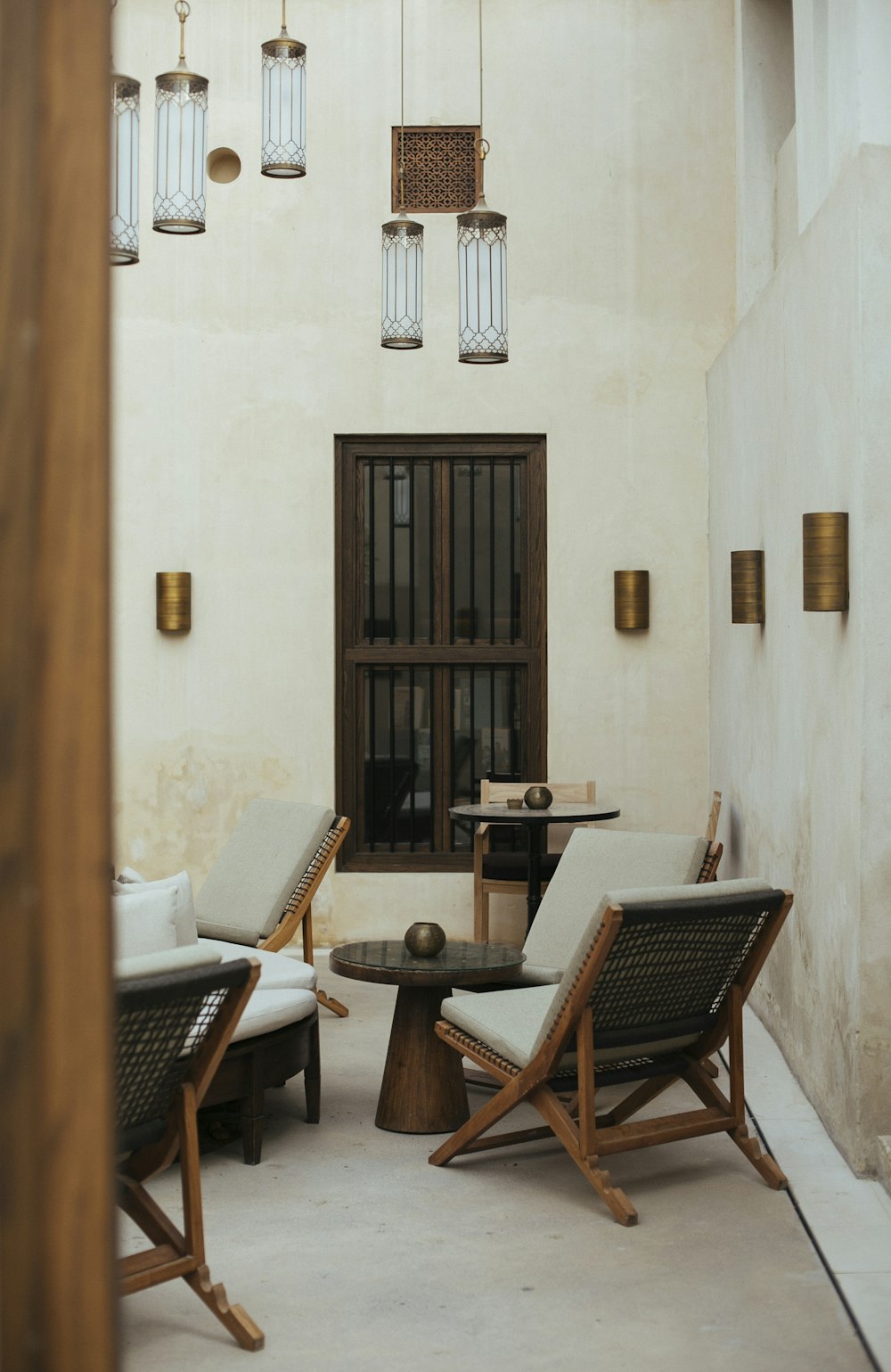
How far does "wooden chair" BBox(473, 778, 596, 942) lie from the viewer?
724 centimetres

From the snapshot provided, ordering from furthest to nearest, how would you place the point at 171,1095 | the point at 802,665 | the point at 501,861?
the point at 501,861 → the point at 802,665 → the point at 171,1095

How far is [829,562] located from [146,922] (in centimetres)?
231

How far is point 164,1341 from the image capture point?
3.08m

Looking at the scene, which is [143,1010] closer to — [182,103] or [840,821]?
[840,821]

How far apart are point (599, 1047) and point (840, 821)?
1.15 m

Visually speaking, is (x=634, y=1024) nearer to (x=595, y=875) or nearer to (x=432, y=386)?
(x=595, y=875)

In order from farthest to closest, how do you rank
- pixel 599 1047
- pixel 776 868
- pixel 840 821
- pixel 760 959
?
pixel 776 868 < pixel 840 821 < pixel 760 959 < pixel 599 1047

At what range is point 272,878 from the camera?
5.96 meters

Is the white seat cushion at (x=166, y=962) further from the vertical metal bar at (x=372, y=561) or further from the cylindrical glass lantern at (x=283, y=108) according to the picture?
the vertical metal bar at (x=372, y=561)

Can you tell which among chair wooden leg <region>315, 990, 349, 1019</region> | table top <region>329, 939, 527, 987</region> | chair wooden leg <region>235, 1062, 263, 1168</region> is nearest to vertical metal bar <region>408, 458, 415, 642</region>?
chair wooden leg <region>315, 990, 349, 1019</region>

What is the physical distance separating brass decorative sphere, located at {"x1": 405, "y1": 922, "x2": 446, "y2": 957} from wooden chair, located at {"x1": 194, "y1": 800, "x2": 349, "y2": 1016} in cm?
112

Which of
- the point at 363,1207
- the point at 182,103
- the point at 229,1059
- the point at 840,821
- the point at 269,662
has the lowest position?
the point at 363,1207

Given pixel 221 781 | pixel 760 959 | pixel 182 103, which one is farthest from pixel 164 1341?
pixel 221 781

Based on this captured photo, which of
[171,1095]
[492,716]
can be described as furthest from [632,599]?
[171,1095]
